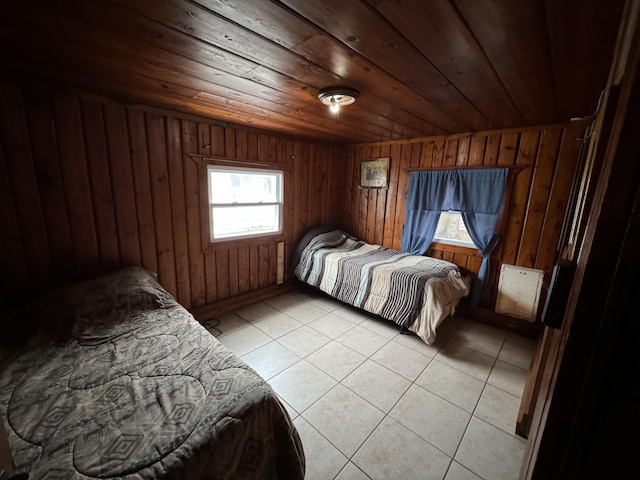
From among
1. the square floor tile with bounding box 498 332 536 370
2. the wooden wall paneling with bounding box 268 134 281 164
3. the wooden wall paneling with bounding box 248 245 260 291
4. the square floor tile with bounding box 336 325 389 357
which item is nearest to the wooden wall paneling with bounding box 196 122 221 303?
the wooden wall paneling with bounding box 248 245 260 291

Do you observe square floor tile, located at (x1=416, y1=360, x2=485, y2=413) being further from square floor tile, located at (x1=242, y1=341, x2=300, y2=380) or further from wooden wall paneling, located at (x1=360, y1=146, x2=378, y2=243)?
wooden wall paneling, located at (x1=360, y1=146, x2=378, y2=243)

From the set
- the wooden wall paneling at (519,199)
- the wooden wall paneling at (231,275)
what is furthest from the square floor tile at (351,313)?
the wooden wall paneling at (519,199)

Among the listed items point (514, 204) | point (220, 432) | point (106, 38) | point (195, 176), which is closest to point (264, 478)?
point (220, 432)

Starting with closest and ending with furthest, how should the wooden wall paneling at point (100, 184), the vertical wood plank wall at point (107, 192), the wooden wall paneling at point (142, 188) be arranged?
the vertical wood plank wall at point (107, 192)
the wooden wall paneling at point (100, 184)
the wooden wall paneling at point (142, 188)

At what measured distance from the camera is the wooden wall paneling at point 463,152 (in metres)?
3.03

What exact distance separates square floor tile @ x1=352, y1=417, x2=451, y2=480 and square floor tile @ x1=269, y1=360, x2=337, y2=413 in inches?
18.4

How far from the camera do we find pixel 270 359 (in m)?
→ 2.31

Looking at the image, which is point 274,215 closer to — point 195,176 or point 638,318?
point 195,176

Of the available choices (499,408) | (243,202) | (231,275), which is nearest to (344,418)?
(499,408)

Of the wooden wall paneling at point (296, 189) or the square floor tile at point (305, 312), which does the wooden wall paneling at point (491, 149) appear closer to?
the wooden wall paneling at point (296, 189)

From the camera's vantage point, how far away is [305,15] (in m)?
1.04

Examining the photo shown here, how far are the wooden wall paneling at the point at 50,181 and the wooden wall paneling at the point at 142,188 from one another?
0.25 metres

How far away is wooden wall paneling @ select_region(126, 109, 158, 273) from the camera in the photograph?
2.29 meters

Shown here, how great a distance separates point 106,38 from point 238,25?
2.20 feet
